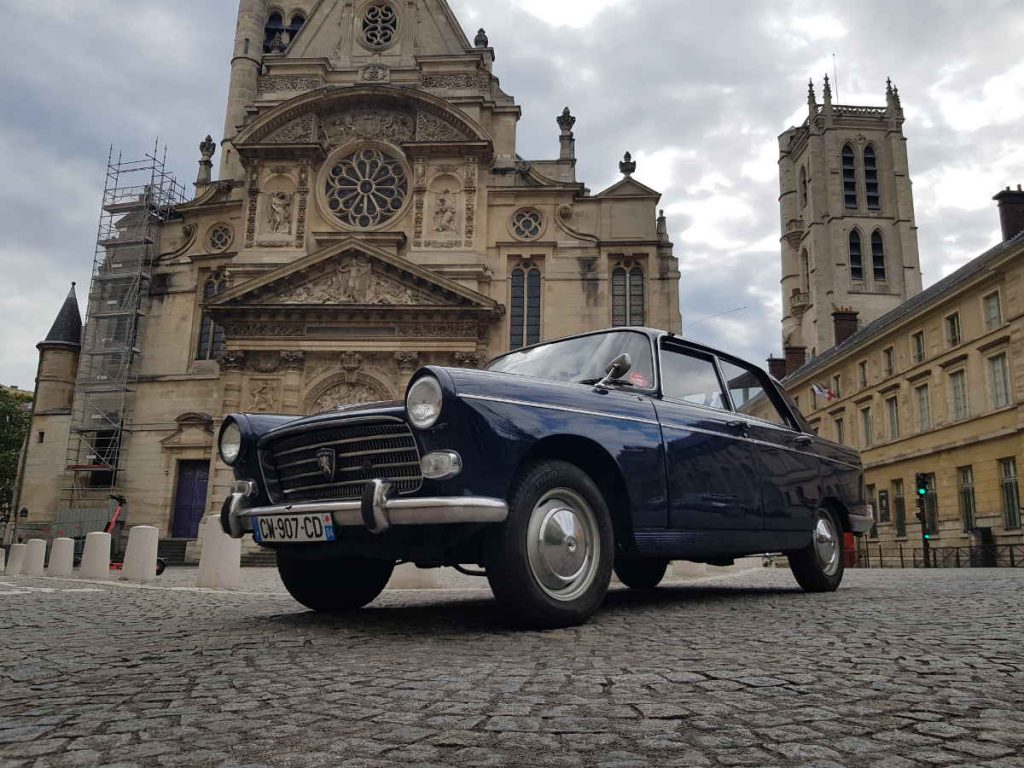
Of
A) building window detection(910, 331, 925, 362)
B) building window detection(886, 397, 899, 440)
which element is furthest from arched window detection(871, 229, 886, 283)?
building window detection(910, 331, 925, 362)

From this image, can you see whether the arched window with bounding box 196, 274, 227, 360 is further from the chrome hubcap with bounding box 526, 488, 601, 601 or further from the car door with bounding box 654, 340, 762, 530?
the chrome hubcap with bounding box 526, 488, 601, 601

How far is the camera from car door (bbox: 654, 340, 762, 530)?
4777mm

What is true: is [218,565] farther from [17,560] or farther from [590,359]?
[17,560]

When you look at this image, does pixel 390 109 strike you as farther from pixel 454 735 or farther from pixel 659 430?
pixel 454 735

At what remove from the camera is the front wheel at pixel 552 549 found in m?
3.75

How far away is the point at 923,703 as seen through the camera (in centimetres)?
236

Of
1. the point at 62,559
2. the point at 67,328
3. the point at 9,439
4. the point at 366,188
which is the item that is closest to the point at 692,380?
the point at 62,559

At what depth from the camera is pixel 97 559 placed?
12.3m

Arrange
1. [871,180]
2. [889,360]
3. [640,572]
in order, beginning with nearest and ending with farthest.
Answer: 1. [640,572]
2. [889,360]
3. [871,180]

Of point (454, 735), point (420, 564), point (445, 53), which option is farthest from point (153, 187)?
point (454, 735)

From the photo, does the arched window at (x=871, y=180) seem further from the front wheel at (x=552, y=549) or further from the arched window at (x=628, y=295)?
the front wheel at (x=552, y=549)

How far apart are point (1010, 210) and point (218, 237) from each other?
95.5 ft

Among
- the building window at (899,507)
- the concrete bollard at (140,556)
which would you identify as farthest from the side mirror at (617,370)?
the building window at (899,507)

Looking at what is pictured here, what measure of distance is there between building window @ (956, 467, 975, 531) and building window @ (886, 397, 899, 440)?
13.0ft
